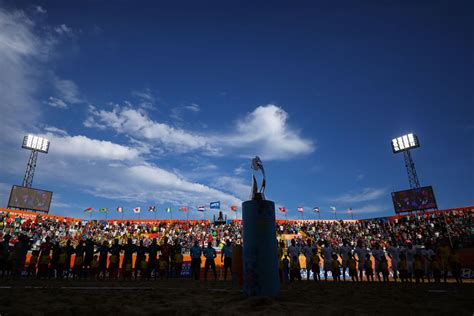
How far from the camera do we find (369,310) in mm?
5246

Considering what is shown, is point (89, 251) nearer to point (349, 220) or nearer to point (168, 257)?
point (168, 257)

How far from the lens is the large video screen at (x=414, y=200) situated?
4007cm

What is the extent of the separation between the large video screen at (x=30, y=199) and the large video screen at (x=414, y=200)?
51.2 metres

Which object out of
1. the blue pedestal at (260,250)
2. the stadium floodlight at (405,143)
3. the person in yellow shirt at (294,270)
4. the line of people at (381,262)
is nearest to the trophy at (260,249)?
the blue pedestal at (260,250)

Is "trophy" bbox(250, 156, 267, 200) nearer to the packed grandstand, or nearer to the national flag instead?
the packed grandstand

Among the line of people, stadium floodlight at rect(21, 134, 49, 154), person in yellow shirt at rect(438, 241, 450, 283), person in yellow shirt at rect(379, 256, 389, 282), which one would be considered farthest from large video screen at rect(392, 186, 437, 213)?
stadium floodlight at rect(21, 134, 49, 154)

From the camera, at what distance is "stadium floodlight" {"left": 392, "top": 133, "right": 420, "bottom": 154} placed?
155 ft

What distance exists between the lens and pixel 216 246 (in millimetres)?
→ 33250

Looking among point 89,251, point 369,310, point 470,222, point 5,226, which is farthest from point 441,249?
point 5,226

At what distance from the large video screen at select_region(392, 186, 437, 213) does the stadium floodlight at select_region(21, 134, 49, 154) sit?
5713 cm

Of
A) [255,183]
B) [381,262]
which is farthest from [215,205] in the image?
[255,183]

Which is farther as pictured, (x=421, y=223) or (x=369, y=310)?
(x=421, y=223)

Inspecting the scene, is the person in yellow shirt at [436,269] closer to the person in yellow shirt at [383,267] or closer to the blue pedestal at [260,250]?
the person in yellow shirt at [383,267]

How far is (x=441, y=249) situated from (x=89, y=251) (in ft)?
57.0
